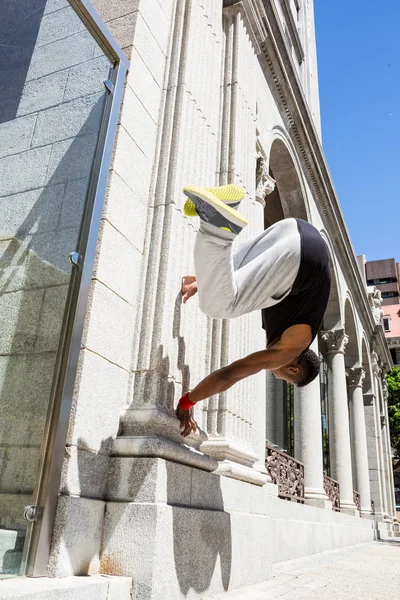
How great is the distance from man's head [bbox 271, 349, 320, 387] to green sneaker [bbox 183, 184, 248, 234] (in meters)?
1.23

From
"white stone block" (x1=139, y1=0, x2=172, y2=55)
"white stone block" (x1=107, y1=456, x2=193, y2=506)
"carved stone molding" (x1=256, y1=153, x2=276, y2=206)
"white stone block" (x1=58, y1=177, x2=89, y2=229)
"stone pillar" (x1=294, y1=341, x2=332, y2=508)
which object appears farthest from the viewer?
"stone pillar" (x1=294, y1=341, x2=332, y2=508)

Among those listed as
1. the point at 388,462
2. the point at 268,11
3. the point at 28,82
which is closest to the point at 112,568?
the point at 28,82

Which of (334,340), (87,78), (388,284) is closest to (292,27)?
(334,340)

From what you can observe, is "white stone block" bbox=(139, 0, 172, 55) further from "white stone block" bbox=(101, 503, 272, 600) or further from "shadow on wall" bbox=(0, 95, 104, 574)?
"white stone block" bbox=(101, 503, 272, 600)

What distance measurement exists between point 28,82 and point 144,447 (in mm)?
2768

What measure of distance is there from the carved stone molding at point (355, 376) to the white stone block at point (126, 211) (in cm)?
1582

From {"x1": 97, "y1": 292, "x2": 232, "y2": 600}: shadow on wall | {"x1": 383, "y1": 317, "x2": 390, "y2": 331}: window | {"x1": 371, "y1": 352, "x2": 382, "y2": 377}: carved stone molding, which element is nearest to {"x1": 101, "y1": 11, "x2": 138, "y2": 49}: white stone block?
{"x1": 97, "y1": 292, "x2": 232, "y2": 600}: shadow on wall

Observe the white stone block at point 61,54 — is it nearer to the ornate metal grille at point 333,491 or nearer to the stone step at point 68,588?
the stone step at point 68,588

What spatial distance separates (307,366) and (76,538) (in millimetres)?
1892

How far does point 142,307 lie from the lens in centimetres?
392

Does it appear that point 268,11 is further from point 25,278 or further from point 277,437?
point 277,437

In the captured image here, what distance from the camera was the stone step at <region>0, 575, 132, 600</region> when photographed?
7.50 ft

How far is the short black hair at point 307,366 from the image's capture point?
362 cm

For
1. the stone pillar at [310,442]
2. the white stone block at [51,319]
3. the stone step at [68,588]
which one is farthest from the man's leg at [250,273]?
the stone pillar at [310,442]
